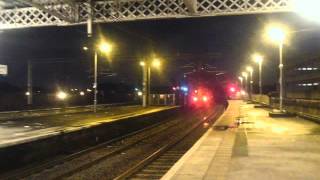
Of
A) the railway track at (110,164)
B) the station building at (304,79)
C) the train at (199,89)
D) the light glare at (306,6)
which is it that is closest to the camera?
the railway track at (110,164)

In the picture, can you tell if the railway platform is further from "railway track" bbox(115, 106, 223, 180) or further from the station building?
the station building

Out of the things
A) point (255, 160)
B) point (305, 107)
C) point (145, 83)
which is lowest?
point (255, 160)

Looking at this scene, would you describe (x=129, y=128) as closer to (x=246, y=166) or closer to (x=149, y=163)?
(x=149, y=163)

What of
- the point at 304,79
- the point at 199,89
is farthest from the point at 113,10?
the point at 199,89

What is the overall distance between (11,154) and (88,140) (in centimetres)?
872

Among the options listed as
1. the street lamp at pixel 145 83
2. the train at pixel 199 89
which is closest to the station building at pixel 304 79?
the train at pixel 199 89

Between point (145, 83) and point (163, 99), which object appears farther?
point (163, 99)

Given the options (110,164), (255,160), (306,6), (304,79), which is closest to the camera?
(255,160)

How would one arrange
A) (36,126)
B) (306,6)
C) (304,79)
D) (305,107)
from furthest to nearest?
(304,79) → (305,107) → (36,126) → (306,6)

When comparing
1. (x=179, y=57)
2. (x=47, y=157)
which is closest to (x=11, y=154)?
(x=47, y=157)

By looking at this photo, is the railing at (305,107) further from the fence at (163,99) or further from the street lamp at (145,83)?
the fence at (163,99)

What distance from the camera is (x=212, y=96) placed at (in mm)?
95375

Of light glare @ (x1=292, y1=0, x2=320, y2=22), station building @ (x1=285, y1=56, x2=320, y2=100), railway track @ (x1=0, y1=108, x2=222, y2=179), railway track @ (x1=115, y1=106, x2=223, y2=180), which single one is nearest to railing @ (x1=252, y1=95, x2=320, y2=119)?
station building @ (x1=285, y1=56, x2=320, y2=100)

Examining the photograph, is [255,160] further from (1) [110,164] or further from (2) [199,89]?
(2) [199,89]
